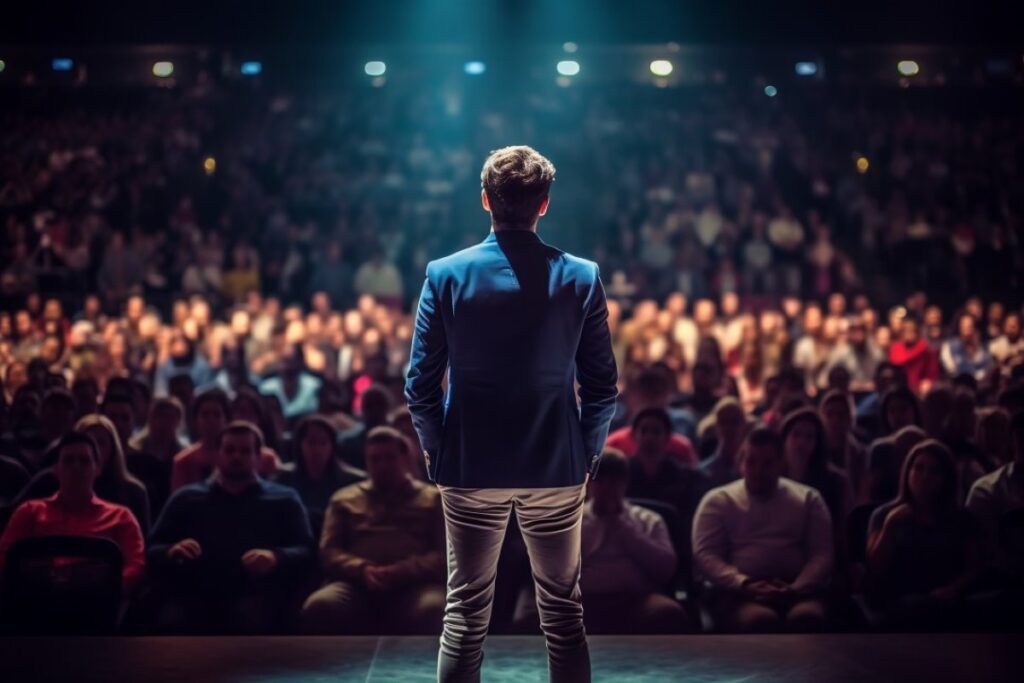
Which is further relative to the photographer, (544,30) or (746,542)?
(544,30)

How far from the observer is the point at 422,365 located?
2922 mm

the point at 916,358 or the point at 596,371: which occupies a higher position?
the point at 916,358

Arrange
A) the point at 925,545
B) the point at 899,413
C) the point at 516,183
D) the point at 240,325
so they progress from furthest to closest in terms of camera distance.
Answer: the point at 240,325 → the point at 899,413 → the point at 925,545 → the point at 516,183

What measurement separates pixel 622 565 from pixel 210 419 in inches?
97.1

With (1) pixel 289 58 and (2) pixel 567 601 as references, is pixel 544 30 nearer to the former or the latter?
(1) pixel 289 58

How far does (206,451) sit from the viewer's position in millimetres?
5883

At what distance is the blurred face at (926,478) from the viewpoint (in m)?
4.57

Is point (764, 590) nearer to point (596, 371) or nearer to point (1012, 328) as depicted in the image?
point (596, 371)

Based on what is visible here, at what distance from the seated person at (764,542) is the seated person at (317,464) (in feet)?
5.65

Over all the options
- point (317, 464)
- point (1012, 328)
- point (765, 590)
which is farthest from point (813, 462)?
point (1012, 328)

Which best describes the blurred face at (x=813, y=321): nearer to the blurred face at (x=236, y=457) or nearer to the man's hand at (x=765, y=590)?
the man's hand at (x=765, y=590)

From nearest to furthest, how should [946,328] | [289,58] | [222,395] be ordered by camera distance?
[222,395] → [946,328] → [289,58]

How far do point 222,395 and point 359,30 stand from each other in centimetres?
737

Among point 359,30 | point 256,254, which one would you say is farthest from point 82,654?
point 256,254
